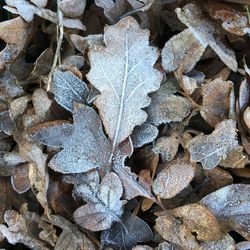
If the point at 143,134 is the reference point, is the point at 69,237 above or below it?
below

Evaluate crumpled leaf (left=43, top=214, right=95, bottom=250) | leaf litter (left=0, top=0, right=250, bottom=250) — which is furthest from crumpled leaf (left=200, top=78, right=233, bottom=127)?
crumpled leaf (left=43, top=214, right=95, bottom=250)

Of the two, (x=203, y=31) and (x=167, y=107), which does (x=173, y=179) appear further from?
(x=203, y=31)

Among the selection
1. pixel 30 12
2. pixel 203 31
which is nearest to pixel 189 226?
pixel 203 31

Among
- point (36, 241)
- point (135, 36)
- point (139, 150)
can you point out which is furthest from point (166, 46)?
point (36, 241)

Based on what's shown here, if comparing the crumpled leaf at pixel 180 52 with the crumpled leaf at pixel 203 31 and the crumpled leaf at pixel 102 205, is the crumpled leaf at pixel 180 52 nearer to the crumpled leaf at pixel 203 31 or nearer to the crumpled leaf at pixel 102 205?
the crumpled leaf at pixel 203 31

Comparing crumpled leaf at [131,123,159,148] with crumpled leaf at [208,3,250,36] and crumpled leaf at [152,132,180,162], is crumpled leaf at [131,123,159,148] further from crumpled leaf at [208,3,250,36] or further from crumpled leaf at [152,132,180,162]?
crumpled leaf at [208,3,250,36]

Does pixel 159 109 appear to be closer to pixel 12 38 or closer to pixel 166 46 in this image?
pixel 166 46
